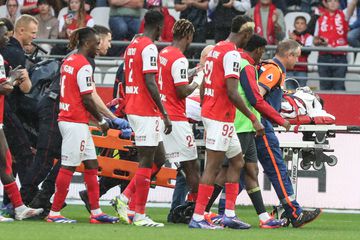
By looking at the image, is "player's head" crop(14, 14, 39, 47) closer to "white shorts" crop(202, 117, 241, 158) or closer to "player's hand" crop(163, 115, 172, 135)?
"player's hand" crop(163, 115, 172, 135)

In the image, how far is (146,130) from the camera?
44.8ft

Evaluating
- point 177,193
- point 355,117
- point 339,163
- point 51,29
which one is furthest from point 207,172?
point 51,29

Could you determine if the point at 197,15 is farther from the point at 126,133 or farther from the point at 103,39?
the point at 126,133

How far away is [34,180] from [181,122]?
6.38 feet

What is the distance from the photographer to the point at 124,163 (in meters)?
15.5

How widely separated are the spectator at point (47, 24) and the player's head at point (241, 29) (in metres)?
9.43

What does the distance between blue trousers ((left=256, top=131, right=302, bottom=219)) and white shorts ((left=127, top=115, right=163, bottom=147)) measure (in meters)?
1.46

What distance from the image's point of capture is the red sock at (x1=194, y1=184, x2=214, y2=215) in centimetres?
1354

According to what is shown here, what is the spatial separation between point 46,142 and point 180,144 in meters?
1.64

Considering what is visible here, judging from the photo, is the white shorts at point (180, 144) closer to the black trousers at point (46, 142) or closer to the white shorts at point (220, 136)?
the white shorts at point (220, 136)

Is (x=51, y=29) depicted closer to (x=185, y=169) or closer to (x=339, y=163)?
(x=339, y=163)

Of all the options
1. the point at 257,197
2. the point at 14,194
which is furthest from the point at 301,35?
the point at 14,194

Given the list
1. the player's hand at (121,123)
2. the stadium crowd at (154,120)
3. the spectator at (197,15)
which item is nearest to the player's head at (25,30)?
the stadium crowd at (154,120)

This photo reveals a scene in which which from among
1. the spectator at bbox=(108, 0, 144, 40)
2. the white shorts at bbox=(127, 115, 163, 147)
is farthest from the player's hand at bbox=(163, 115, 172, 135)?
the spectator at bbox=(108, 0, 144, 40)
